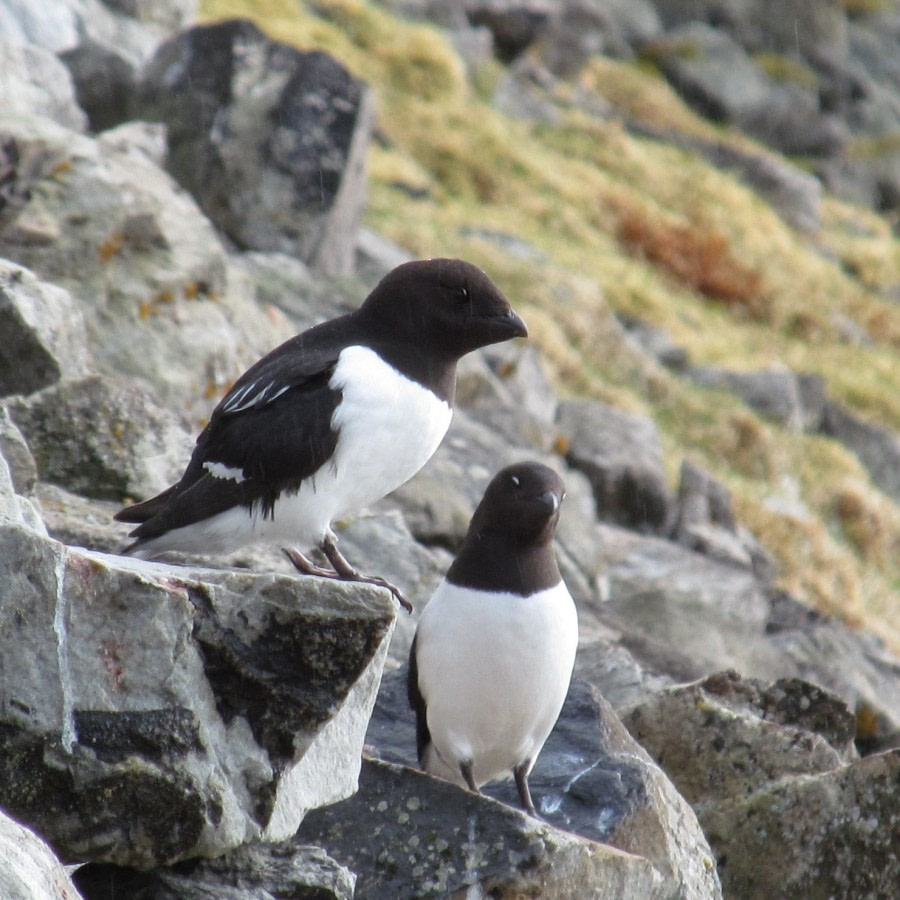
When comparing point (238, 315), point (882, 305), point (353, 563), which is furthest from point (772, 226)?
point (353, 563)

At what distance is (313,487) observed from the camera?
18.4 feet

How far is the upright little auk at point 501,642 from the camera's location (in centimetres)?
558

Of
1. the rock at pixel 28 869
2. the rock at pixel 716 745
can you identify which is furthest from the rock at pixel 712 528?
the rock at pixel 28 869

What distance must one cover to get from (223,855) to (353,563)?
3093mm

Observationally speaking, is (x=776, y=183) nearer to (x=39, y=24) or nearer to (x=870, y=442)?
(x=870, y=442)

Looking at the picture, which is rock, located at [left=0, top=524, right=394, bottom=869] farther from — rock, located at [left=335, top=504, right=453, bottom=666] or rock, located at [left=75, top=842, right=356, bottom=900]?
rock, located at [left=335, top=504, right=453, bottom=666]

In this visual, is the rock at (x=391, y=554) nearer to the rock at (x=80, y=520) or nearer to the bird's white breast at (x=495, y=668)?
the rock at (x=80, y=520)

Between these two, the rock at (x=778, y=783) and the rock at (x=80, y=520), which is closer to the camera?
the rock at (x=778, y=783)

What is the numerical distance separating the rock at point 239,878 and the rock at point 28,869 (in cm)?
55

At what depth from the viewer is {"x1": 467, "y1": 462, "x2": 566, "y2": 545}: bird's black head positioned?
18.9ft

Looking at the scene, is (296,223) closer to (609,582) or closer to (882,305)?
(609,582)


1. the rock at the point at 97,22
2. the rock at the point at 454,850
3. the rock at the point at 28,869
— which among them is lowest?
the rock at the point at 97,22

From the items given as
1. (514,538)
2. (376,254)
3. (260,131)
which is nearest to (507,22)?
(376,254)

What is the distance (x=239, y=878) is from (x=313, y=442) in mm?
1758
